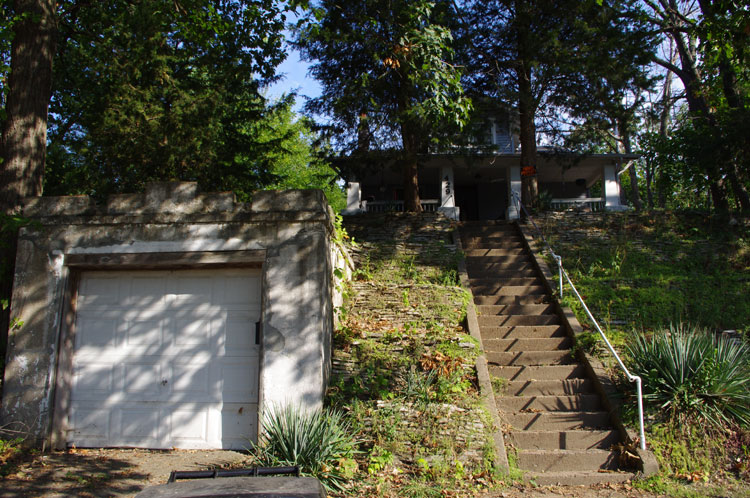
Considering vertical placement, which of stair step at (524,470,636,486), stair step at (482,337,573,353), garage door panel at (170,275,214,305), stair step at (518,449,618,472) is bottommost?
stair step at (524,470,636,486)

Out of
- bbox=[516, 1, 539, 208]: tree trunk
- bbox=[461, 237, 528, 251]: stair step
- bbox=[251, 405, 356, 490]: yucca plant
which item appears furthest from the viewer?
bbox=[516, 1, 539, 208]: tree trunk

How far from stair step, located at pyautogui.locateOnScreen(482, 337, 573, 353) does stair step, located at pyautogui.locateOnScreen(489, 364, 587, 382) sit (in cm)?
65

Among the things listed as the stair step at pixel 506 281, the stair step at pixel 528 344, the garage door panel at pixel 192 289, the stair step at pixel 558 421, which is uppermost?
the stair step at pixel 506 281

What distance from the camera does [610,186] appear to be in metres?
21.1

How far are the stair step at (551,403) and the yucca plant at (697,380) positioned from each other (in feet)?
2.36

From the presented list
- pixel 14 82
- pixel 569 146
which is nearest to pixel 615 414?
pixel 14 82

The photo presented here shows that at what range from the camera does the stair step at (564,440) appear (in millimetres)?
6367

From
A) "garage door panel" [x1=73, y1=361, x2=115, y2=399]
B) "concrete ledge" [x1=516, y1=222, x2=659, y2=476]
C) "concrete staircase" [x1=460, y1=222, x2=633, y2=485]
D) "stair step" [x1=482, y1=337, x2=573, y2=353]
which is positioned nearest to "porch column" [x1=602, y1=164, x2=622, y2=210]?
"concrete staircase" [x1=460, y1=222, x2=633, y2=485]

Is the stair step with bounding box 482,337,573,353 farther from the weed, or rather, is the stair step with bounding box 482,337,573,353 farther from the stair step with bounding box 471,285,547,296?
the stair step with bounding box 471,285,547,296

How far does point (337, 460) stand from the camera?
5.73 m

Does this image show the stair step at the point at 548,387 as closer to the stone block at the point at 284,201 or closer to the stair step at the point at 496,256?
the stone block at the point at 284,201

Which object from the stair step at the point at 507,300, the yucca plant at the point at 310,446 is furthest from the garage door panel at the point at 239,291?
the stair step at the point at 507,300

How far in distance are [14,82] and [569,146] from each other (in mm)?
14598

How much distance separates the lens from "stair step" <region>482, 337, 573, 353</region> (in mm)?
8383
